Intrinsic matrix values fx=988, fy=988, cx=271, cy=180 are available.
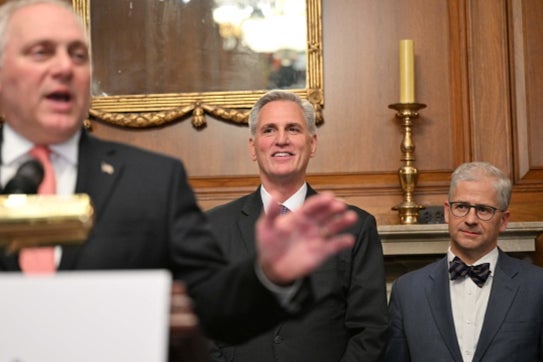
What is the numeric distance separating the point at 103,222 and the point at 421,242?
3094 mm

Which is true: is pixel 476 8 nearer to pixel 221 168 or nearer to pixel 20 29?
pixel 221 168

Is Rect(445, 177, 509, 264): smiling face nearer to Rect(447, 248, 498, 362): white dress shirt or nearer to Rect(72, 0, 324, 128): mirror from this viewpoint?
Rect(447, 248, 498, 362): white dress shirt

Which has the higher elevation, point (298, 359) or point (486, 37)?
point (486, 37)

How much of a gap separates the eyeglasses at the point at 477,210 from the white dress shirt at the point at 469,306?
143 mm

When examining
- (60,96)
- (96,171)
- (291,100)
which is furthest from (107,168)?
(291,100)

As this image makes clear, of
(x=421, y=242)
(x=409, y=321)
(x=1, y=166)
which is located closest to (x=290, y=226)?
(x=1, y=166)

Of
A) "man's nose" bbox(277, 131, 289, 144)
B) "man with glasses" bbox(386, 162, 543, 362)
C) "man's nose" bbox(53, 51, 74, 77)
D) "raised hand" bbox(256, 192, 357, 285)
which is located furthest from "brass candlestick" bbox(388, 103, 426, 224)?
"raised hand" bbox(256, 192, 357, 285)

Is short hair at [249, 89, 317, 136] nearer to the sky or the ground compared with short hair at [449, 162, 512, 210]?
nearer to the sky

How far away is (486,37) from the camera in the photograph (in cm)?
500

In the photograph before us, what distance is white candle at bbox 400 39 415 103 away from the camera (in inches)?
183

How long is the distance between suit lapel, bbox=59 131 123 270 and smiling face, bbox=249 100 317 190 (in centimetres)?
196

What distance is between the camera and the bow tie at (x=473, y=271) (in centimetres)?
379

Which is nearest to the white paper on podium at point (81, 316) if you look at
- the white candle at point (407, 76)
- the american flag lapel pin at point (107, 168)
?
the american flag lapel pin at point (107, 168)

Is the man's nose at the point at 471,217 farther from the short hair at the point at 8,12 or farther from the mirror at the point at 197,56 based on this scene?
the short hair at the point at 8,12
